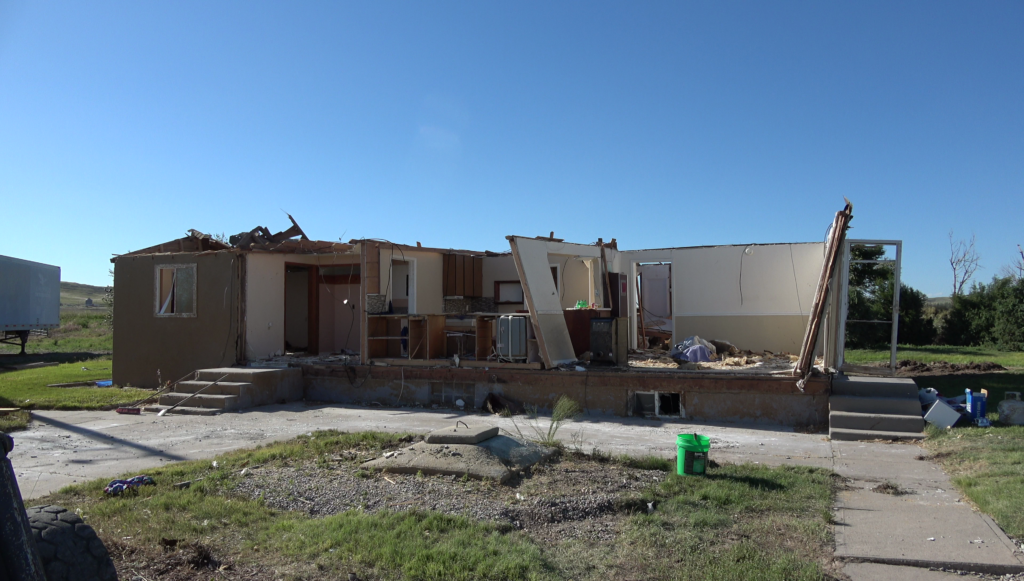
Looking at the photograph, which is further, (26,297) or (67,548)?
(26,297)

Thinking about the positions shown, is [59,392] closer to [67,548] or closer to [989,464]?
[67,548]

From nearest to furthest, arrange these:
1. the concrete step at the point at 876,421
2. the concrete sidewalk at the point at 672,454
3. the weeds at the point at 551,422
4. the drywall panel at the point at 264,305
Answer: the concrete sidewalk at the point at 672,454 → the weeds at the point at 551,422 → the concrete step at the point at 876,421 → the drywall panel at the point at 264,305

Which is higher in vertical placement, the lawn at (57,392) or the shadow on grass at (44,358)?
the shadow on grass at (44,358)

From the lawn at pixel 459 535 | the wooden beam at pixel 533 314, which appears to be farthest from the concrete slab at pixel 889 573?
the wooden beam at pixel 533 314

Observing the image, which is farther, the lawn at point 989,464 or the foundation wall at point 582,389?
the foundation wall at point 582,389

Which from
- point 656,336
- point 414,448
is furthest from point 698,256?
point 414,448

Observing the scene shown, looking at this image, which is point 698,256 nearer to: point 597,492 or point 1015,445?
point 1015,445

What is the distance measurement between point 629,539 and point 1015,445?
5712 millimetres

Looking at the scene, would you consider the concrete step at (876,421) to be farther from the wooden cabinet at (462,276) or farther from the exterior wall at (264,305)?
the exterior wall at (264,305)

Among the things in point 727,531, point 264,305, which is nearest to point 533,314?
point 264,305

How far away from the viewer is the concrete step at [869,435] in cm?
894

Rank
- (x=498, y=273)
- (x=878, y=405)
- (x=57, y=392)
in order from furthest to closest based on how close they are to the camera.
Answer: (x=498, y=273) < (x=57, y=392) < (x=878, y=405)

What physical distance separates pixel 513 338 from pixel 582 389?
1409mm

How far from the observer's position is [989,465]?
7.03 metres
